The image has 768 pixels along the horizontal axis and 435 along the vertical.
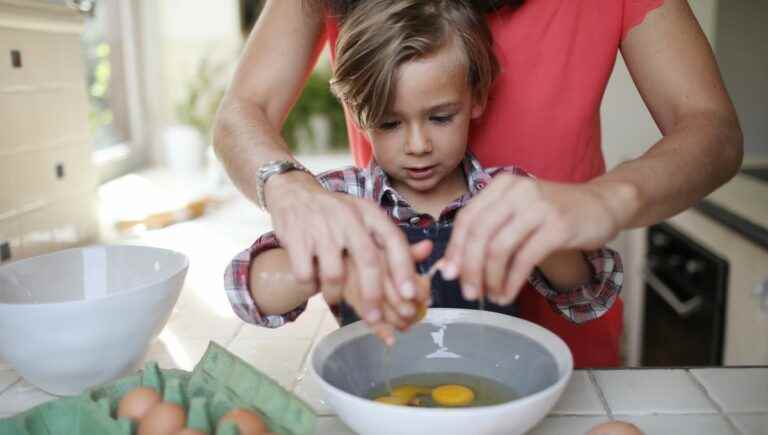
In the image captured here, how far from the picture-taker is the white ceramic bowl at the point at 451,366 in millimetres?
637

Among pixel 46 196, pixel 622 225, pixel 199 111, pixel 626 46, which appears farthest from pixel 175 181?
pixel 622 225

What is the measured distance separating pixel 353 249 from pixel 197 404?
22 centimetres

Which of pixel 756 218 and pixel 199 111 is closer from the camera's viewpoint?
pixel 756 218

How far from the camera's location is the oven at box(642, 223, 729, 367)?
2234 mm

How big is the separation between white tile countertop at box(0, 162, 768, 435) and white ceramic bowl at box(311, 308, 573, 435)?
68 mm

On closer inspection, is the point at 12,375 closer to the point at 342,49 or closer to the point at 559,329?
the point at 342,49

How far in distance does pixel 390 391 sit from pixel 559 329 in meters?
0.58

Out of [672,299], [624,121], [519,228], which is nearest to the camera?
[519,228]

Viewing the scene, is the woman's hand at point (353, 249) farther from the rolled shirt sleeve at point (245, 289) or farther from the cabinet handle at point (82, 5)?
the cabinet handle at point (82, 5)

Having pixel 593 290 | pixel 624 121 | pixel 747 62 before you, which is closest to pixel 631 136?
pixel 624 121

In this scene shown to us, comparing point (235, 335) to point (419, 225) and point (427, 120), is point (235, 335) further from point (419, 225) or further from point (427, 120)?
point (427, 120)

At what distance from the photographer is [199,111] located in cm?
337

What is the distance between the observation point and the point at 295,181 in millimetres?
818

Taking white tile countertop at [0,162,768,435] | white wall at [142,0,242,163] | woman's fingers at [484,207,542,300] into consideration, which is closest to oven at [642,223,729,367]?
white tile countertop at [0,162,768,435]
